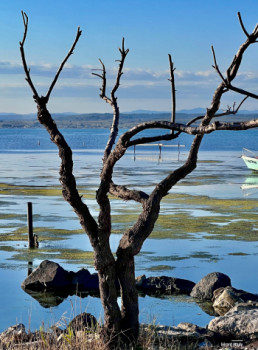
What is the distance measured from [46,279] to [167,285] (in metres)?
3.58

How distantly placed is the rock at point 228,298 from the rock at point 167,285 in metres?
1.05

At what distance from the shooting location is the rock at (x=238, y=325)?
603 inches

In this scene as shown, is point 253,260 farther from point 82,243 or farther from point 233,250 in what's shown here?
point 82,243

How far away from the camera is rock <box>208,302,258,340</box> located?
15312 millimetres

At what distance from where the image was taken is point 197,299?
64.3 feet

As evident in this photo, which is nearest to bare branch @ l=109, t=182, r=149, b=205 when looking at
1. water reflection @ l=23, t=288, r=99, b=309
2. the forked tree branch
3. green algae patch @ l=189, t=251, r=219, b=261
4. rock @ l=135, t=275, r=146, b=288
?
the forked tree branch

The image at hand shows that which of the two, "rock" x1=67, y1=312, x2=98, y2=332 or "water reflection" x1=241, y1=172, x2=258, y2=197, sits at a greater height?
"water reflection" x1=241, y1=172, x2=258, y2=197

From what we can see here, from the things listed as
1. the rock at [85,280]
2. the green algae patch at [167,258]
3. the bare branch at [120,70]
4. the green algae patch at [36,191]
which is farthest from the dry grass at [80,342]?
the green algae patch at [36,191]

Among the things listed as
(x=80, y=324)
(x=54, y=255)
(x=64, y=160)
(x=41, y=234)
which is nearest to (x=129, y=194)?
(x=64, y=160)

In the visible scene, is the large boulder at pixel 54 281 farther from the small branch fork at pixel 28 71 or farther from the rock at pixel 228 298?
the small branch fork at pixel 28 71

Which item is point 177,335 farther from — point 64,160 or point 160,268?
point 160,268

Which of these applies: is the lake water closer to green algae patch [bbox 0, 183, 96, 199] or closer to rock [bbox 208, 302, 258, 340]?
green algae patch [bbox 0, 183, 96, 199]

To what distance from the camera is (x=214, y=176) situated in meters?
60.2

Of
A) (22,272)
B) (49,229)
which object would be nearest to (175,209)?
(49,229)
